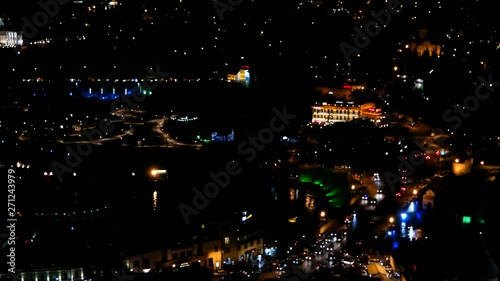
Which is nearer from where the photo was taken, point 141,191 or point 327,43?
point 141,191

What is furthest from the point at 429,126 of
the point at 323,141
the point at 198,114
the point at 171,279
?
the point at 171,279

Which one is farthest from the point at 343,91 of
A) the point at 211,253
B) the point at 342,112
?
the point at 211,253

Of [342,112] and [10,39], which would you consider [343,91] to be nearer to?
[342,112]

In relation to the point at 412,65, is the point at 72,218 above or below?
below

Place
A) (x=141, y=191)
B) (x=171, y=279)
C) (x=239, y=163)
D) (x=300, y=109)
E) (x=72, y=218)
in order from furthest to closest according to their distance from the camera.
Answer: (x=300, y=109)
(x=239, y=163)
(x=141, y=191)
(x=72, y=218)
(x=171, y=279)

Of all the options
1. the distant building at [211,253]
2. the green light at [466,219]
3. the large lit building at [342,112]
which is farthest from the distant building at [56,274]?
the large lit building at [342,112]

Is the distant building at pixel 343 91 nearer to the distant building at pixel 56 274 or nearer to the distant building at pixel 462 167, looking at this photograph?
the distant building at pixel 462 167

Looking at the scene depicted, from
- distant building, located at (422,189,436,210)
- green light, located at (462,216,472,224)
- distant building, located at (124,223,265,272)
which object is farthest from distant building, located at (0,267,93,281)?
distant building, located at (422,189,436,210)

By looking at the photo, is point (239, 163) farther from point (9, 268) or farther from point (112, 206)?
point (9, 268)

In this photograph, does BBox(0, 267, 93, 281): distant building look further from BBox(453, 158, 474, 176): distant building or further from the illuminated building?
the illuminated building
